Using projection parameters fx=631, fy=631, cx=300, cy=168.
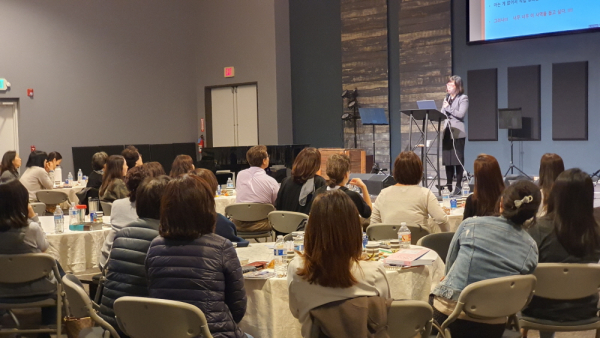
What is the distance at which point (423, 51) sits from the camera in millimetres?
12359

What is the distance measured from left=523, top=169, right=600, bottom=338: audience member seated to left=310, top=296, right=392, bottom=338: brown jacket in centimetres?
124

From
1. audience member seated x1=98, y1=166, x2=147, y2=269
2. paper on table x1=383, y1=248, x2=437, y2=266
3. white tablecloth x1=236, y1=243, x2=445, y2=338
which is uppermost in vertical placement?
audience member seated x1=98, y1=166, x2=147, y2=269

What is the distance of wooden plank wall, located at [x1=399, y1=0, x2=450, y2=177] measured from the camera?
12086 mm

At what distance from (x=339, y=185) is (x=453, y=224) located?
114cm

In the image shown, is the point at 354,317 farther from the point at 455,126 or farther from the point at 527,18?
the point at 527,18

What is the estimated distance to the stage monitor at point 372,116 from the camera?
12.3 metres

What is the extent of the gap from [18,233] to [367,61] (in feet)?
33.5

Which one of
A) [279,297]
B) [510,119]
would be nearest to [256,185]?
[279,297]

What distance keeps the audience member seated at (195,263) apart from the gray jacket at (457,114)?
6924 mm

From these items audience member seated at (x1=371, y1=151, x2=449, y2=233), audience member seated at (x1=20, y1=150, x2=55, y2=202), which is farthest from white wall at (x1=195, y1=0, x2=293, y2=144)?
audience member seated at (x1=371, y1=151, x2=449, y2=233)

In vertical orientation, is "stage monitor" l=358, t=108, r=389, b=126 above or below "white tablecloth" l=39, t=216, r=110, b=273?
above

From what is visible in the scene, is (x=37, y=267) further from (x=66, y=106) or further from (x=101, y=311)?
(x=66, y=106)

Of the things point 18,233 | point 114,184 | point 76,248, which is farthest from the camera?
point 114,184

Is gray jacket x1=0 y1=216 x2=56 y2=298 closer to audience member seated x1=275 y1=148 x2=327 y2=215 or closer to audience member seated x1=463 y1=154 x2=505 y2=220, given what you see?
audience member seated x1=275 y1=148 x2=327 y2=215
